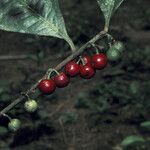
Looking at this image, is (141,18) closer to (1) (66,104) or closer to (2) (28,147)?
(1) (66,104)

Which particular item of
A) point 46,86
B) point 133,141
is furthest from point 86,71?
point 133,141

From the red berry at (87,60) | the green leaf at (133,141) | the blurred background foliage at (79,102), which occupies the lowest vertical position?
the blurred background foliage at (79,102)

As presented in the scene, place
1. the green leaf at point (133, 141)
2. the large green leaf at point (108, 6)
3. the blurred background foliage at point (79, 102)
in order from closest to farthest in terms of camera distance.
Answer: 1. the large green leaf at point (108, 6)
2. the green leaf at point (133, 141)
3. the blurred background foliage at point (79, 102)

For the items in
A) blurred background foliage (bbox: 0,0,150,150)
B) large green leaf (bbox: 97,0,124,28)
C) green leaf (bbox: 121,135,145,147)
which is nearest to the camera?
large green leaf (bbox: 97,0,124,28)

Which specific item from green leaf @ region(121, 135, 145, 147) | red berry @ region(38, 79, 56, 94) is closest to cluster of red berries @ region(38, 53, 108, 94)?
red berry @ region(38, 79, 56, 94)

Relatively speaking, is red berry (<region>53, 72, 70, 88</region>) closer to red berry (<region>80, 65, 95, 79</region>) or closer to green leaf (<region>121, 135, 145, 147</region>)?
red berry (<region>80, 65, 95, 79</region>)

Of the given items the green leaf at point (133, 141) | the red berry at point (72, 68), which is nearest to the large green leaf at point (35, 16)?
the red berry at point (72, 68)

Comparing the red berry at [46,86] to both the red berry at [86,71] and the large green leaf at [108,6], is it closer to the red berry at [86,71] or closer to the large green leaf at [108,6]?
the red berry at [86,71]
